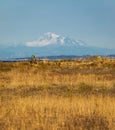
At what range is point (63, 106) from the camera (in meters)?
16.1

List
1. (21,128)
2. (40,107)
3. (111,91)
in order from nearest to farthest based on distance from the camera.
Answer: (21,128) → (40,107) → (111,91)

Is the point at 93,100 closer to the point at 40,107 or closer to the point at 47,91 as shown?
the point at 40,107

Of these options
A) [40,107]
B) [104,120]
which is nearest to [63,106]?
[40,107]

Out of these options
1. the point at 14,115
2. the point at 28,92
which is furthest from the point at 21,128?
the point at 28,92

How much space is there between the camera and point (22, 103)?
16.6 m

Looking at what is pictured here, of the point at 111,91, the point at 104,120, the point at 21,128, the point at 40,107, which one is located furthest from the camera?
the point at 111,91

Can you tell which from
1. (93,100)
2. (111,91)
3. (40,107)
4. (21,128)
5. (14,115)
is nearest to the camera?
(21,128)

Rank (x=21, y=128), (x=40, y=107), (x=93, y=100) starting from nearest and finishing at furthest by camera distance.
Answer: (x=21, y=128) < (x=40, y=107) < (x=93, y=100)

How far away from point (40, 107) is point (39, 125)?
2.94 meters

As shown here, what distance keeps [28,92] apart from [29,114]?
24.3 ft

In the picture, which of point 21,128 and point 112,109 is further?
point 112,109

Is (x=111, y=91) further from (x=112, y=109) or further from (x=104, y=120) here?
(x=104, y=120)

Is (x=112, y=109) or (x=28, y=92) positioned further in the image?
(x=28, y=92)

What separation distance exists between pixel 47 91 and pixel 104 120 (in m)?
9.07
